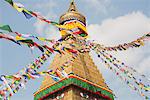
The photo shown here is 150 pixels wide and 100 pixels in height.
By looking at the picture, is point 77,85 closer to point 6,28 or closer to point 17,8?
point 17,8

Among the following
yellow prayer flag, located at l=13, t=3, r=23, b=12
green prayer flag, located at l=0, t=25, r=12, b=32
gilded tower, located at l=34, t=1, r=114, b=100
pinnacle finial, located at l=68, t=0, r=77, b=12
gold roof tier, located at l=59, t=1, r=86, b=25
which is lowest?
green prayer flag, located at l=0, t=25, r=12, b=32

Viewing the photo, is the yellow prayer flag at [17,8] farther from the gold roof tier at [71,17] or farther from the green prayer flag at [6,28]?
the gold roof tier at [71,17]

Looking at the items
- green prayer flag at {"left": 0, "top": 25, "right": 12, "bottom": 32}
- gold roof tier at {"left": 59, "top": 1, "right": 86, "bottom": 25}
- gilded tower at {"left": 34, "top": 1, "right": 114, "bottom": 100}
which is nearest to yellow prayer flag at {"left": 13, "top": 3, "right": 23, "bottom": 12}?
green prayer flag at {"left": 0, "top": 25, "right": 12, "bottom": 32}

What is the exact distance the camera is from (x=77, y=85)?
1506 cm

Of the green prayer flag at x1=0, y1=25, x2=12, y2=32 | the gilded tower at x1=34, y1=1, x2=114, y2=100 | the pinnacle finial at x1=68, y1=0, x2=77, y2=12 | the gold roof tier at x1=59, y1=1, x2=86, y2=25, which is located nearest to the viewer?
the green prayer flag at x1=0, y1=25, x2=12, y2=32

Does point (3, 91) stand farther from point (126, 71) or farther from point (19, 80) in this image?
point (126, 71)

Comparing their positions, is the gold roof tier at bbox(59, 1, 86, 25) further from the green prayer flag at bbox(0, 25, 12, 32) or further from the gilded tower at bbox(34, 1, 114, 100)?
the green prayer flag at bbox(0, 25, 12, 32)

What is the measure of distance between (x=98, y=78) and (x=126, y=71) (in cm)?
529

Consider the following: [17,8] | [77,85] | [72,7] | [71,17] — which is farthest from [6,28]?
[72,7]

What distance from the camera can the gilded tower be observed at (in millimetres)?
15117

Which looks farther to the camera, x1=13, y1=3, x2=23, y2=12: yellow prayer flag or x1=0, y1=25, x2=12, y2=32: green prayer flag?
x1=13, y1=3, x2=23, y2=12: yellow prayer flag

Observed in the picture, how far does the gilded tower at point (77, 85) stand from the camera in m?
15.1

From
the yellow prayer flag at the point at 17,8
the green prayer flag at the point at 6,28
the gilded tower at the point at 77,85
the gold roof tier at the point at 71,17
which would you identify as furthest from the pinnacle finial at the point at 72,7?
the green prayer flag at the point at 6,28

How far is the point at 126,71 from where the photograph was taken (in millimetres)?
11648
